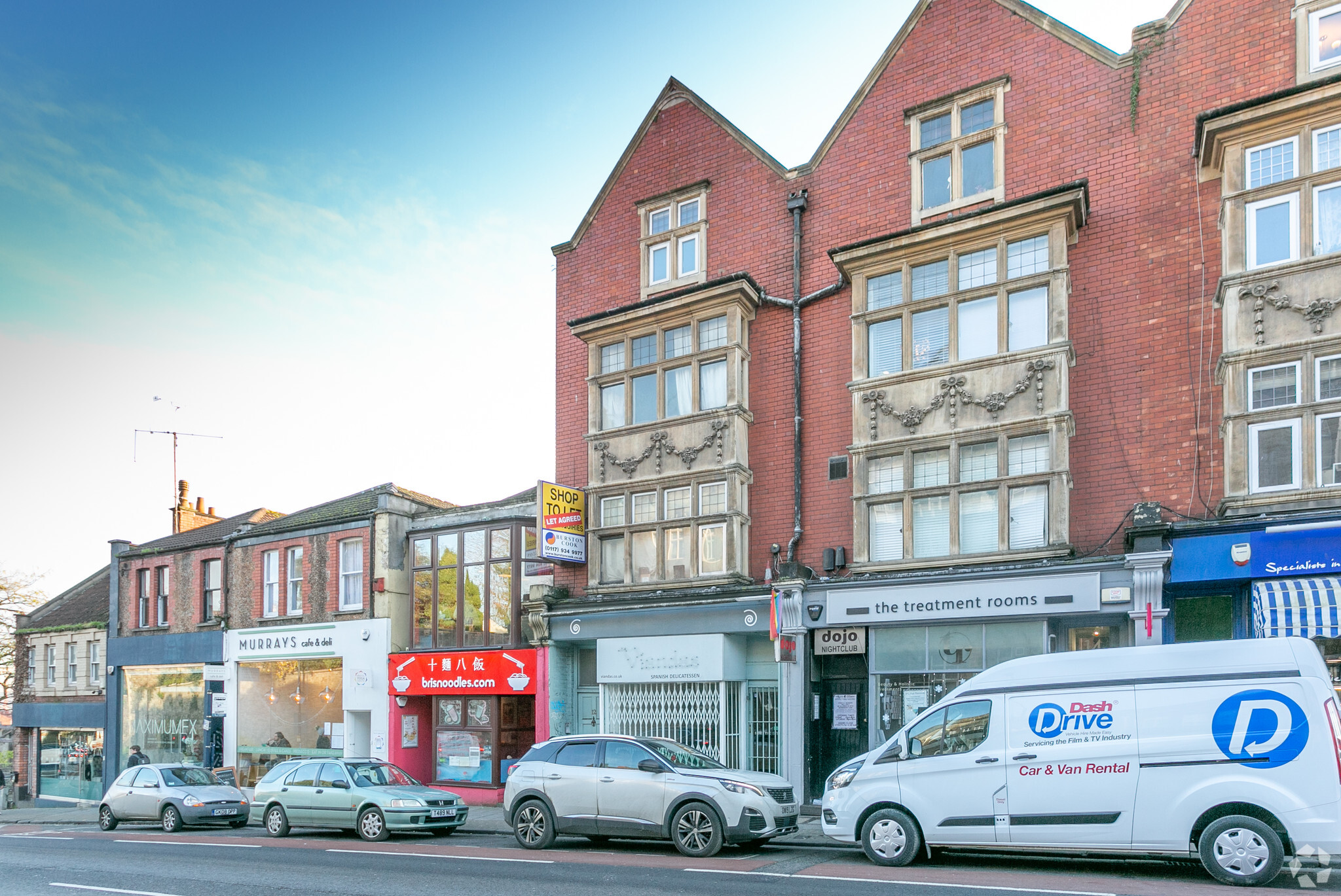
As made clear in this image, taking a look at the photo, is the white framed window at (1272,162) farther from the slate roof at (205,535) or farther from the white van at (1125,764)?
the slate roof at (205,535)

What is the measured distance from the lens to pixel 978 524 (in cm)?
1766

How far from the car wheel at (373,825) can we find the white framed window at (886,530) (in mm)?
9224

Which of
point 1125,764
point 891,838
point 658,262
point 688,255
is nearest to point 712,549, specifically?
point 688,255

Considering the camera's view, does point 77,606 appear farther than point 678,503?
Yes

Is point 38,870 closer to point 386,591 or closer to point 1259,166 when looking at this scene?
point 386,591

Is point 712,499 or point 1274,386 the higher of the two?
point 1274,386

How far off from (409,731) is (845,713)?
11.2 m

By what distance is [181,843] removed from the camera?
17.5 meters

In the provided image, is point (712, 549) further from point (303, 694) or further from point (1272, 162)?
point (303, 694)

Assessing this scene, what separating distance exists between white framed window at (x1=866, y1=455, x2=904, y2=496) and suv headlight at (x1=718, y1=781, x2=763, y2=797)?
20.6 ft

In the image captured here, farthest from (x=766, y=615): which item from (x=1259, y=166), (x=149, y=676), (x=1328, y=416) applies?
(x=149, y=676)

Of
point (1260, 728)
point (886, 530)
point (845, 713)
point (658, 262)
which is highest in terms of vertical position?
point (658, 262)

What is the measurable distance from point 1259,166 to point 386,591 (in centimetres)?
1982

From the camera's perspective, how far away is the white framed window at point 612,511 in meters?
21.8
